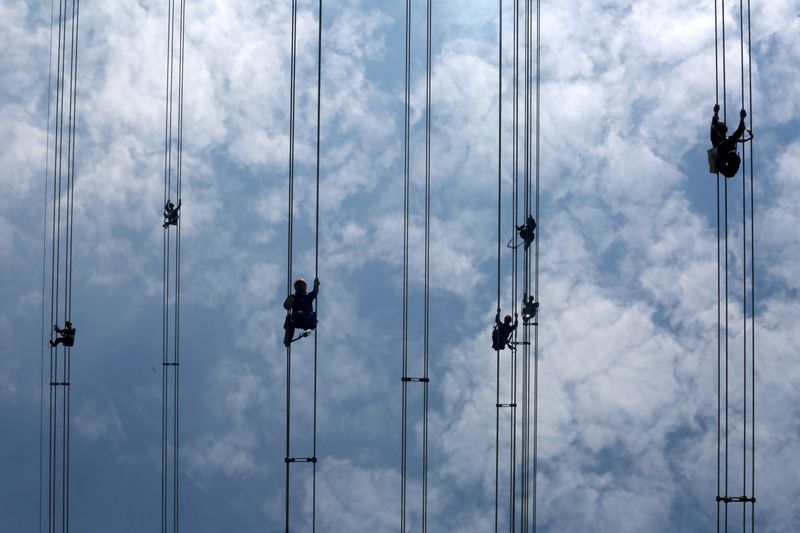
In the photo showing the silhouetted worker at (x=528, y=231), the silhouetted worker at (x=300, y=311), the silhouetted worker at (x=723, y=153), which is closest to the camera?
the silhouetted worker at (x=723, y=153)

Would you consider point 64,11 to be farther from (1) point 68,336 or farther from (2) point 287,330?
(2) point 287,330

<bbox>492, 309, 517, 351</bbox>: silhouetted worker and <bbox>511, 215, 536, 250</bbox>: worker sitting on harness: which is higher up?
<bbox>511, 215, 536, 250</bbox>: worker sitting on harness

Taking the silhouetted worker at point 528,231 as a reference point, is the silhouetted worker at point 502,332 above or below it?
below

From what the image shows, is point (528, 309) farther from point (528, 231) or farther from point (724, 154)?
point (724, 154)

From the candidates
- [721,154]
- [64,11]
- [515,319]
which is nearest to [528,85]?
[515,319]

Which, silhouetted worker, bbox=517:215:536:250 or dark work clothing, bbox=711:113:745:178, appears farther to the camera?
silhouetted worker, bbox=517:215:536:250

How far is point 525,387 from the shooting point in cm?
1584

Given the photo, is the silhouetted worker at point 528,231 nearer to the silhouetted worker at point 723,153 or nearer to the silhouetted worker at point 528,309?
the silhouetted worker at point 528,309

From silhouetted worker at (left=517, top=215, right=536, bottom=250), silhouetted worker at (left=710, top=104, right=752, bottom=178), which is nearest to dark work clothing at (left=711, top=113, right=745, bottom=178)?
silhouetted worker at (left=710, top=104, right=752, bottom=178)

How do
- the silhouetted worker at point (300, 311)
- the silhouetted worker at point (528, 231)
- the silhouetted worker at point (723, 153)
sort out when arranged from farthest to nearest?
the silhouetted worker at point (528, 231)
the silhouetted worker at point (300, 311)
the silhouetted worker at point (723, 153)

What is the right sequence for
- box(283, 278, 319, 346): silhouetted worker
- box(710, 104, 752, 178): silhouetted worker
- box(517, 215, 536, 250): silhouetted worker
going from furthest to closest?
box(517, 215, 536, 250): silhouetted worker → box(283, 278, 319, 346): silhouetted worker → box(710, 104, 752, 178): silhouetted worker

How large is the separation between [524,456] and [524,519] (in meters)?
1.59

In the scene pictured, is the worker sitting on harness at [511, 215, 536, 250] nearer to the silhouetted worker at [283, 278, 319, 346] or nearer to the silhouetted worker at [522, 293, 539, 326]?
the silhouetted worker at [522, 293, 539, 326]

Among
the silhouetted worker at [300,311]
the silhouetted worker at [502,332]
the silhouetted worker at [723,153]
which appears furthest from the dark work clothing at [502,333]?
the silhouetted worker at [723,153]
